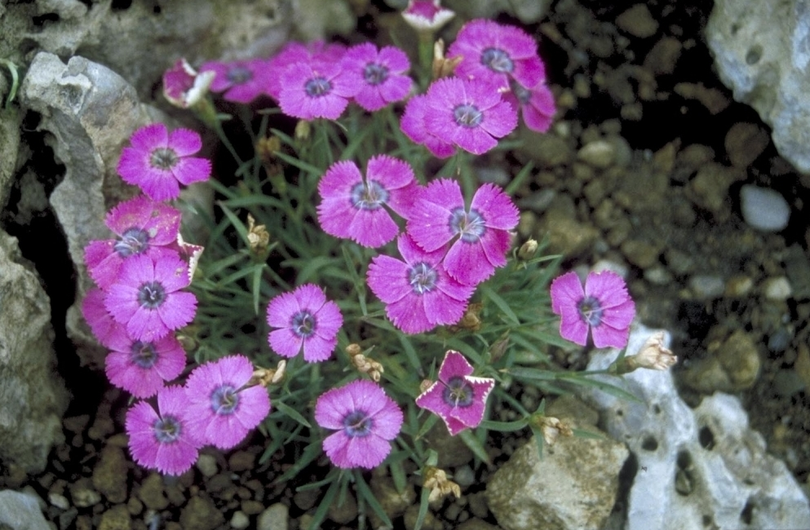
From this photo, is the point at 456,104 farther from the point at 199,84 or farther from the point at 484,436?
the point at 484,436

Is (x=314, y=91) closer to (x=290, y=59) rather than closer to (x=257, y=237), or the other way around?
(x=290, y=59)

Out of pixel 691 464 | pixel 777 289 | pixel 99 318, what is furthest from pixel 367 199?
pixel 777 289

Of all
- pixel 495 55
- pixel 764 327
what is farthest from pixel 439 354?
pixel 764 327

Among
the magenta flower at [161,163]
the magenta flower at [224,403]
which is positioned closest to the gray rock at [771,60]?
the magenta flower at [161,163]

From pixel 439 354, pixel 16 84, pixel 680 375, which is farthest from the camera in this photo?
pixel 680 375

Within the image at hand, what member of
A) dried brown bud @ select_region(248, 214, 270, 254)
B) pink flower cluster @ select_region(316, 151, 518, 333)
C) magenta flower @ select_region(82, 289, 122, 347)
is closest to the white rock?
pink flower cluster @ select_region(316, 151, 518, 333)

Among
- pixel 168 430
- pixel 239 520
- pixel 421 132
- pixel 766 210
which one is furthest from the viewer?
pixel 766 210

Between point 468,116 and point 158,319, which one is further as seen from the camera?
point 468,116
